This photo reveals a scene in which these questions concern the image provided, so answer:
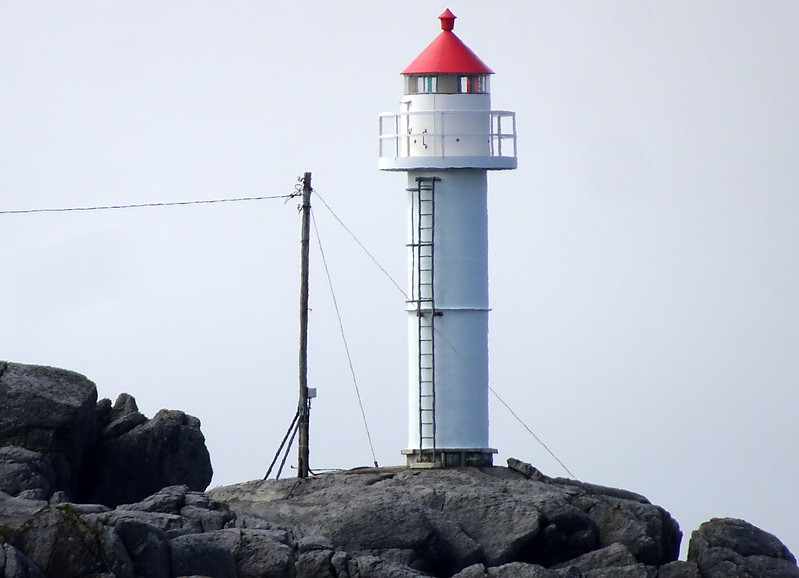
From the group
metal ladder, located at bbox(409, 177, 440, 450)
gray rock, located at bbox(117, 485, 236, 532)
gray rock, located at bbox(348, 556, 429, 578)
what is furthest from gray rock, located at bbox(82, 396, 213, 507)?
gray rock, located at bbox(348, 556, 429, 578)

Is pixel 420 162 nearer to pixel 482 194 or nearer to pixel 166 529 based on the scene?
pixel 482 194

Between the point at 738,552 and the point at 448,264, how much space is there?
681cm

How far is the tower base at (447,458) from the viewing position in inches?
1357

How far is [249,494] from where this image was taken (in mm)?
32906

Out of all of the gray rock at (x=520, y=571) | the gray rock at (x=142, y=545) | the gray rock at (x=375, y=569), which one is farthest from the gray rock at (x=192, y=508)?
the gray rock at (x=520, y=571)

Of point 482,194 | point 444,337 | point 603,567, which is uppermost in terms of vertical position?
point 482,194

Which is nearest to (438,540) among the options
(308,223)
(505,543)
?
(505,543)

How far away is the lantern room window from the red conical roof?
0.14 metres

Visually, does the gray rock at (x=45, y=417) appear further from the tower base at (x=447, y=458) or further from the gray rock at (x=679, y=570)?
the gray rock at (x=679, y=570)

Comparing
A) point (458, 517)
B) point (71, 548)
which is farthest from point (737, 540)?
point (71, 548)

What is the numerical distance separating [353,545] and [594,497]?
5087 millimetres

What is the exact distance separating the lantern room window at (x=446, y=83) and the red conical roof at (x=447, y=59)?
0.45 ft

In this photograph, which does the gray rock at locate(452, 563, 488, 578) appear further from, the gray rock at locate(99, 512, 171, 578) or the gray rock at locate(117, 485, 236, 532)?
the gray rock at locate(99, 512, 171, 578)

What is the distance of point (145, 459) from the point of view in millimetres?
32188
